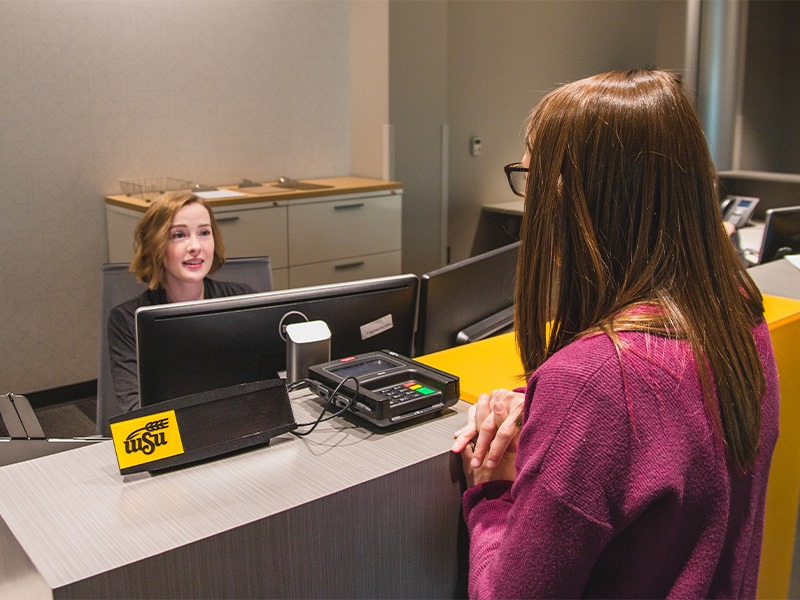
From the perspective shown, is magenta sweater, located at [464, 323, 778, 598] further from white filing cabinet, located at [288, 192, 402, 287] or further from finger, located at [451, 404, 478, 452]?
white filing cabinet, located at [288, 192, 402, 287]

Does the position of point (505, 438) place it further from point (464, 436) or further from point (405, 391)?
point (405, 391)

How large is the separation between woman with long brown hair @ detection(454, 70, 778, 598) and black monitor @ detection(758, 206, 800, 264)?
2340mm

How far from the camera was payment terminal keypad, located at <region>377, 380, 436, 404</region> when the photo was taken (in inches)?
49.5

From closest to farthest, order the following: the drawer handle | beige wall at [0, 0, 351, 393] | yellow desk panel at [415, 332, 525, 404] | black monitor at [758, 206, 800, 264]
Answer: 1. yellow desk panel at [415, 332, 525, 404]
2. black monitor at [758, 206, 800, 264]
3. beige wall at [0, 0, 351, 393]
4. the drawer handle

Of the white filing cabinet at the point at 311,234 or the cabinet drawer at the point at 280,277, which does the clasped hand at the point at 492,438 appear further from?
the cabinet drawer at the point at 280,277

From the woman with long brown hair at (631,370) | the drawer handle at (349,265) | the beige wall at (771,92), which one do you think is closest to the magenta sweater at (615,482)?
the woman with long brown hair at (631,370)

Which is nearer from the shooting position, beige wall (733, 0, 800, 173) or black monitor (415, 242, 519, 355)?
black monitor (415, 242, 519, 355)

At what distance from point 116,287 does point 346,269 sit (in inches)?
80.9

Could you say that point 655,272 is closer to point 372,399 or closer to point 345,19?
point 372,399

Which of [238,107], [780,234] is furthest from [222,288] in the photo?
[238,107]

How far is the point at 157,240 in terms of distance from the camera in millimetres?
2490

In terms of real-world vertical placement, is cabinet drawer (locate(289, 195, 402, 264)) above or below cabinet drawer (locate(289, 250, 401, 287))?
above

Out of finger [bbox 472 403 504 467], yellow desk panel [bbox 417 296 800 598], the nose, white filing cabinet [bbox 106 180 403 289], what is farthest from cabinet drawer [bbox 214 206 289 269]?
finger [bbox 472 403 504 467]

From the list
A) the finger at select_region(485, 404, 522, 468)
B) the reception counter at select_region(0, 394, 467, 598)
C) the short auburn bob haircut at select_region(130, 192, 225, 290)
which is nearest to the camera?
the reception counter at select_region(0, 394, 467, 598)
